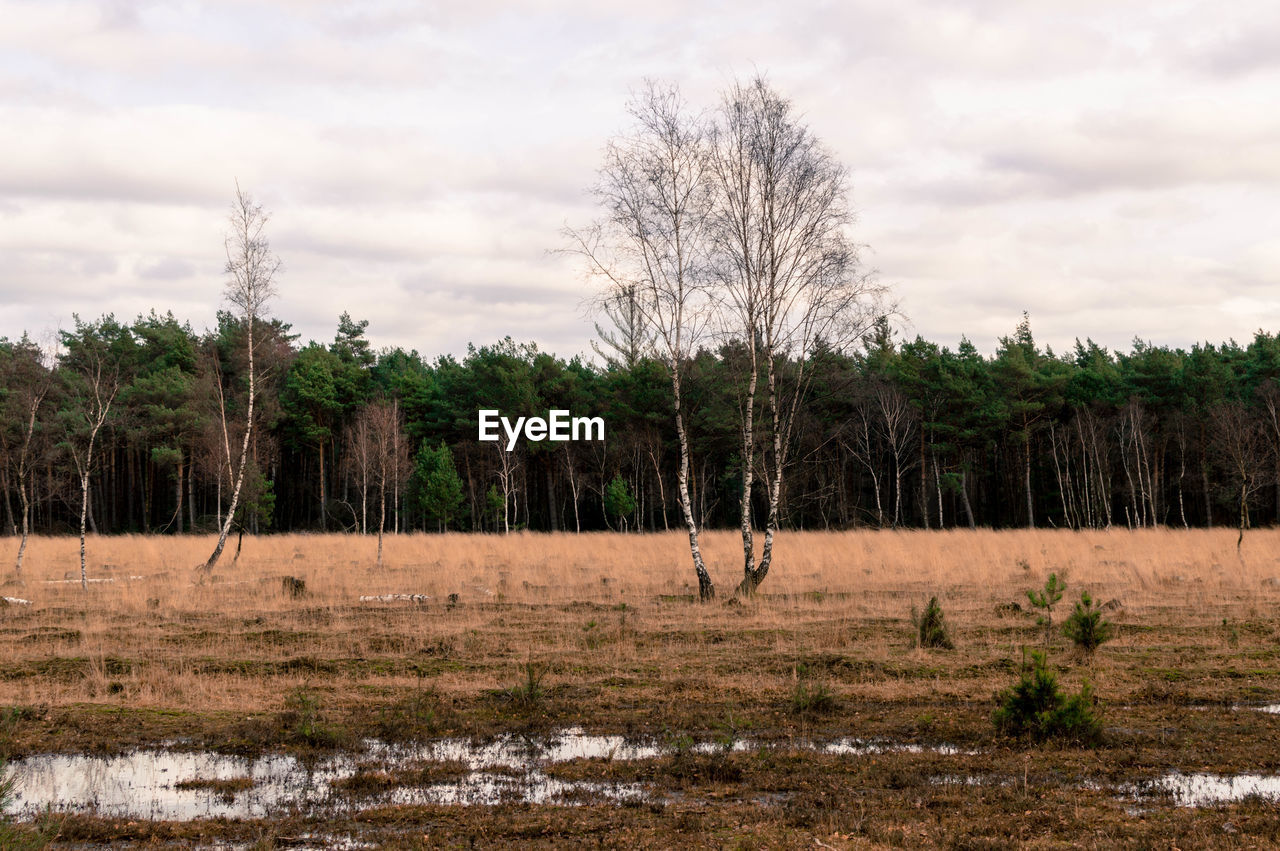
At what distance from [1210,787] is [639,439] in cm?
5089

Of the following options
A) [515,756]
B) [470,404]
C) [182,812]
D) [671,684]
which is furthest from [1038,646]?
[470,404]

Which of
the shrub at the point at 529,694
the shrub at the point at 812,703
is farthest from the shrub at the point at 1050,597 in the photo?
the shrub at the point at 529,694

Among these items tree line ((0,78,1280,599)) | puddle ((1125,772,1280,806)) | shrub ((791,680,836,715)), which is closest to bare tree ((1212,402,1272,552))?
tree line ((0,78,1280,599))

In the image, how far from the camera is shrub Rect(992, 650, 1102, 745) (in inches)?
331

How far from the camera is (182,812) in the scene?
22.2 ft

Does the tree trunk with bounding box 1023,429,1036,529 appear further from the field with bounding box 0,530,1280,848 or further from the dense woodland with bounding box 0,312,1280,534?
the field with bounding box 0,530,1280,848

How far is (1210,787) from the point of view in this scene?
697 centimetres

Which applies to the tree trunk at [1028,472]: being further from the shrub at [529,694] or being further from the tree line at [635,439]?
the shrub at [529,694]

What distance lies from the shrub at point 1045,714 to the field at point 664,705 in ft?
0.48

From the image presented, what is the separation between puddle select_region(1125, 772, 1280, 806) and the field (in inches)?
1.3

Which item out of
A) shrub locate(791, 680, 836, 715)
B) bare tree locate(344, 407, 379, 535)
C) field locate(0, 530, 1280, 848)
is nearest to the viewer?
field locate(0, 530, 1280, 848)

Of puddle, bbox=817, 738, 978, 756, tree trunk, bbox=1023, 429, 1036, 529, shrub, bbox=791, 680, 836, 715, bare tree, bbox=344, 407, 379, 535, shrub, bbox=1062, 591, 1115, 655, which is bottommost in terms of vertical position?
puddle, bbox=817, 738, 978, 756

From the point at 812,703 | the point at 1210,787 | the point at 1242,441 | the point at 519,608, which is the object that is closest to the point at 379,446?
the point at 519,608

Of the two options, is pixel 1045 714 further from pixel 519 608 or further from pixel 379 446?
pixel 379 446
